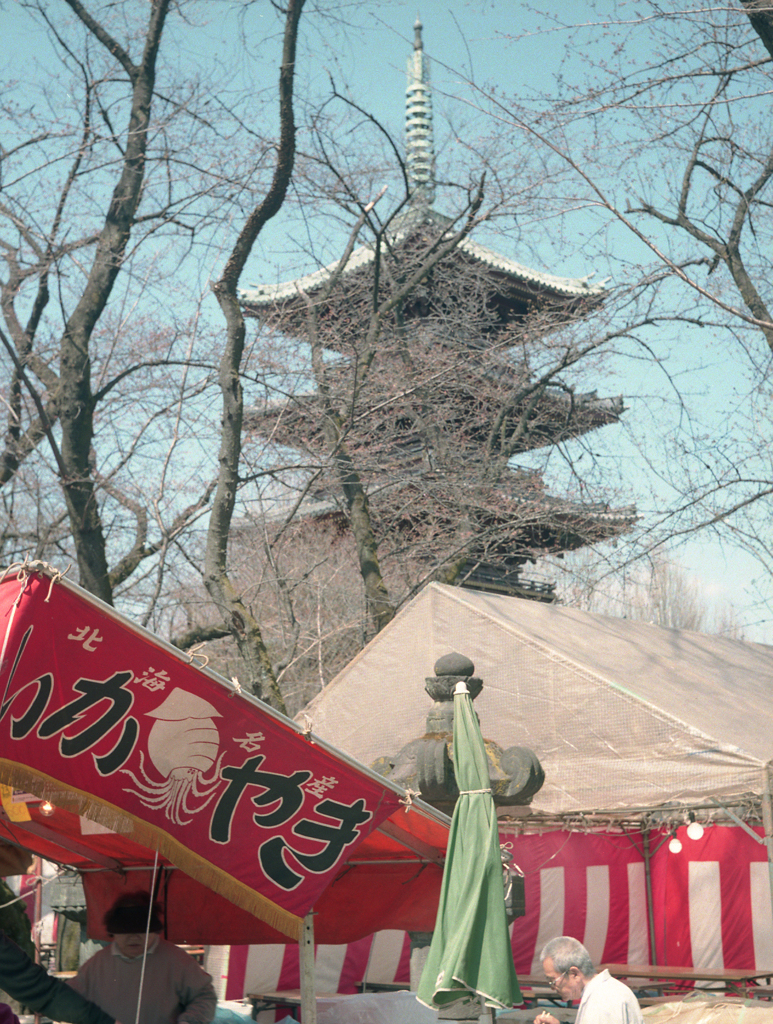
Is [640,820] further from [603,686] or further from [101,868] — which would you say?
[101,868]

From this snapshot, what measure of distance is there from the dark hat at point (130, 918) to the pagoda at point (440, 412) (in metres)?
6.98

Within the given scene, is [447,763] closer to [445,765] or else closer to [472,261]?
[445,765]

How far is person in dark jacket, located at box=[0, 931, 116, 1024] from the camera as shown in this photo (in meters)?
4.26

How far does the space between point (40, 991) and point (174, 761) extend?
1.21m

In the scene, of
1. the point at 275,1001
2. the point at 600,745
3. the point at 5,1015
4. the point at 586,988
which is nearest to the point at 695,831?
the point at 600,745

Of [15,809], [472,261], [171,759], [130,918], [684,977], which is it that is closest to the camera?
[171,759]

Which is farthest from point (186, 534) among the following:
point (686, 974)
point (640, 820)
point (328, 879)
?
point (328, 879)

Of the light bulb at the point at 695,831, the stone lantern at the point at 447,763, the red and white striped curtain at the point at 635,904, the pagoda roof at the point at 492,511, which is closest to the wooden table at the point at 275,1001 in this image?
the red and white striped curtain at the point at 635,904

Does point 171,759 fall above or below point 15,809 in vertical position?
above

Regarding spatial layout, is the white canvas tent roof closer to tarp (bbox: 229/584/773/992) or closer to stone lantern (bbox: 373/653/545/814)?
tarp (bbox: 229/584/773/992)

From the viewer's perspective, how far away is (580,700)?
7.79 meters

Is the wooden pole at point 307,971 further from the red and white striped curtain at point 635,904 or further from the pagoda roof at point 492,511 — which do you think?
the pagoda roof at point 492,511

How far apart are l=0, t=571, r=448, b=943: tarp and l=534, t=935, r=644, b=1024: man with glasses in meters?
0.94

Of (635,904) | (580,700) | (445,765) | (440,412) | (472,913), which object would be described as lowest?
(635,904)
